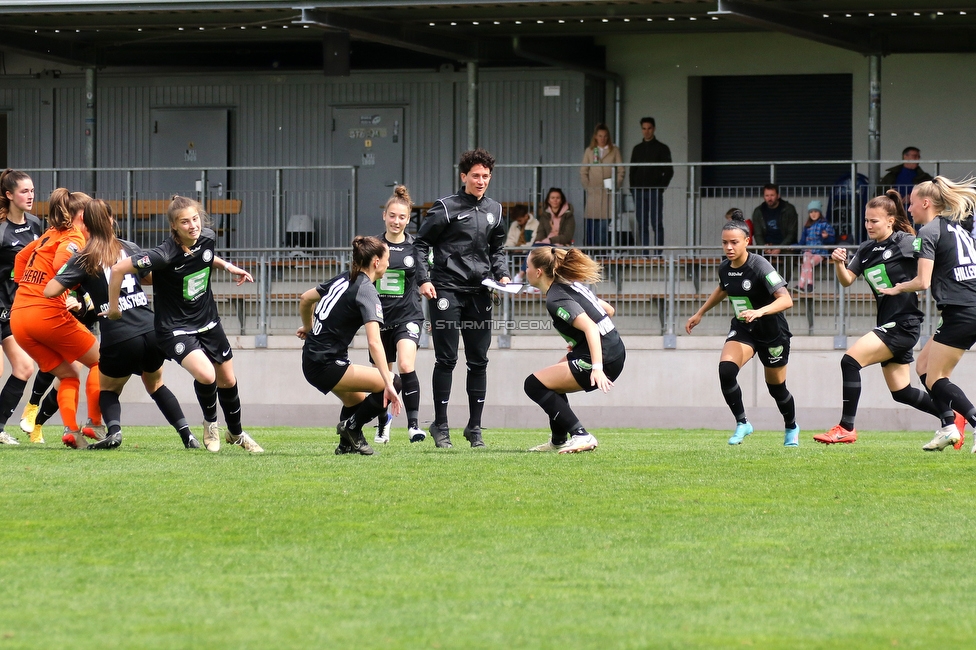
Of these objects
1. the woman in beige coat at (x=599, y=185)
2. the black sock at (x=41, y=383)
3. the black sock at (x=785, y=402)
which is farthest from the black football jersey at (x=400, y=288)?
the woman in beige coat at (x=599, y=185)

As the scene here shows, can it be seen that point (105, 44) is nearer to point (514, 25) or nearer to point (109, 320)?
point (514, 25)

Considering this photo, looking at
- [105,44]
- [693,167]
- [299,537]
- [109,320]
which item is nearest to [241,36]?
[105,44]

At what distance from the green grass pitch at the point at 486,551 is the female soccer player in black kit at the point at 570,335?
1.25 feet

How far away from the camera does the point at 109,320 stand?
9758 mm

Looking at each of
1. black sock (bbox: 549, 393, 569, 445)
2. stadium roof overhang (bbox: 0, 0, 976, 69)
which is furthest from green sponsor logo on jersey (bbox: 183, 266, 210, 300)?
stadium roof overhang (bbox: 0, 0, 976, 69)

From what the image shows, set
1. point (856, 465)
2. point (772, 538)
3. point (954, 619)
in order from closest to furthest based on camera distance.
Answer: point (954, 619), point (772, 538), point (856, 465)

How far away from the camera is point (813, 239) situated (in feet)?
59.2

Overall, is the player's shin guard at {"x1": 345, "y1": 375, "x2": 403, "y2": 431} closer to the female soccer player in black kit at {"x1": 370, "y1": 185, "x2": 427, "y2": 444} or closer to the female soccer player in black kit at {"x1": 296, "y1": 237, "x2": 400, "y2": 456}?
the female soccer player in black kit at {"x1": 296, "y1": 237, "x2": 400, "y2": 456}

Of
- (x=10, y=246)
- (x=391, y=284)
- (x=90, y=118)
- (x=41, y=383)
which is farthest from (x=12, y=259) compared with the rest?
(x=90, y=118)

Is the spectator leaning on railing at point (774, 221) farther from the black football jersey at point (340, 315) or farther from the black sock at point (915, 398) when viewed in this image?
the black football jersey at point (340, 315)

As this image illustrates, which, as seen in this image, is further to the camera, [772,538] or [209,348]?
[209,348]

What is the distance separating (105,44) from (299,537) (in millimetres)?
18207

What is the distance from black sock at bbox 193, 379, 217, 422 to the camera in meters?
9.65

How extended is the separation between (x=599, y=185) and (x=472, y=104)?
2482 mm
